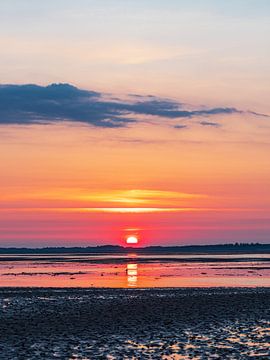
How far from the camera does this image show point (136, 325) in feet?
101

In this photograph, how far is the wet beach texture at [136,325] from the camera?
2299 centimetres

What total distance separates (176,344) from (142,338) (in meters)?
2.23

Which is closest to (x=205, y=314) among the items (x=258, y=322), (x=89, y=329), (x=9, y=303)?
(x=258, y=322)

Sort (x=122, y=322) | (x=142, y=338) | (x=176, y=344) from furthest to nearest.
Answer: (x=122, y=322), (x=142, y=338), (x=176, y=344)

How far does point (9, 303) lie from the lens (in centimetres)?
4291

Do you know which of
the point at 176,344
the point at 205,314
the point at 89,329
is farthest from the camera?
the point at 205,314

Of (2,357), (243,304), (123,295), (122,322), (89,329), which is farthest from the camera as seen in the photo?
(123,295)

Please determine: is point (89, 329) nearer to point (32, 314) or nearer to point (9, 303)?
point (32, 314)

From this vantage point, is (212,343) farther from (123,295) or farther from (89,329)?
(123,295)

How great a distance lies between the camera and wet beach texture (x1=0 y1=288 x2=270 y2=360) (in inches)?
905

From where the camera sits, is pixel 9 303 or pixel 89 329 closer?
pixel 89 329

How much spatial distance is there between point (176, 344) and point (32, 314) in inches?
537

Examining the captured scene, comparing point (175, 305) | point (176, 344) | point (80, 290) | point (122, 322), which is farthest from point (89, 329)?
point (80, 290)

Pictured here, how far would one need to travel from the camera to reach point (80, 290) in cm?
5447
